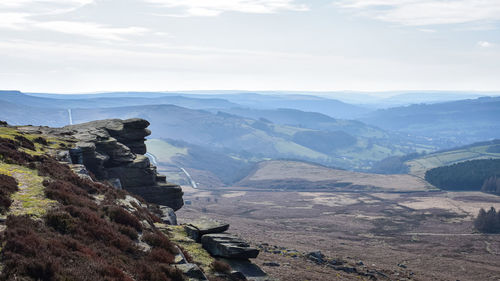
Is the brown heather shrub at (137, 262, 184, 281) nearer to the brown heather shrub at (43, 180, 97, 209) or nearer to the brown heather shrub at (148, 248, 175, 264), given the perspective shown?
the brown heather shrub at (148, 248, 175, 264)

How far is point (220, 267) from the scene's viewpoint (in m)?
25.6

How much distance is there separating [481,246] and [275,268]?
8510 cm

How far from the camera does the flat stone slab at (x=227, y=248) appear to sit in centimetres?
2797

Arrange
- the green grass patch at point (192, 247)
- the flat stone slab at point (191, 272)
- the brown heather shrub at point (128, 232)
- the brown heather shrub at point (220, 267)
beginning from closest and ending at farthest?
the flat stone slab at point (191, 272), the brown heather shrub at point (128, 232), the brown heather shrub at point (220, 267), the green grass patch at point (192, 247)

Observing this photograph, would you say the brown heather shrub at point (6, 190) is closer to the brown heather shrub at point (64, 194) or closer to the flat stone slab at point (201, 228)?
the brown heather shrub at point (64, 194)

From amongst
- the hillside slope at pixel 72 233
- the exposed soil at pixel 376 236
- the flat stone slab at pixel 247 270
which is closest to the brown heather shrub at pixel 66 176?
the hillside slope at pixel 72 233

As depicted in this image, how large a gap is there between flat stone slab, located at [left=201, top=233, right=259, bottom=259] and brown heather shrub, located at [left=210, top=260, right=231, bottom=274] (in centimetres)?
206

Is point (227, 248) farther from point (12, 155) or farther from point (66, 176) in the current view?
point (12, 155)

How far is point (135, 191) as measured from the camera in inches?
1986

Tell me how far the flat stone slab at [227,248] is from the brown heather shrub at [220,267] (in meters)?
2.06

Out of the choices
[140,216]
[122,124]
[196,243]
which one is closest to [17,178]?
[140,216]

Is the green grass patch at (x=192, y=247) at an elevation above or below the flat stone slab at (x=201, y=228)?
below

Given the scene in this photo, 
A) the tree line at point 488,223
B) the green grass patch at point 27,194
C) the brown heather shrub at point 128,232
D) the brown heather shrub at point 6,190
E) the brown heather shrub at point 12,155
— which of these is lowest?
the tree line at point 488,223

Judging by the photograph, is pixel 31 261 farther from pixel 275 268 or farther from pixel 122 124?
pixel 122 124
